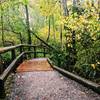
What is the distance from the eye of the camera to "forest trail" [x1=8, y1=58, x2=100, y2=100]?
554cm

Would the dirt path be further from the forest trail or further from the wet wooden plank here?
the wet wooden plank

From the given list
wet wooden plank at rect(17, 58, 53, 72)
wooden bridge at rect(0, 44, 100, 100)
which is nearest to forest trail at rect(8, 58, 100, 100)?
wooden bridge at rect(0, 44, 100, 100)

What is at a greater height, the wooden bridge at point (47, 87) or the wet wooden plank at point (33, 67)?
the wooden bridge at point (47, 87)

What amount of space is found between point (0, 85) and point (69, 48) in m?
6.29

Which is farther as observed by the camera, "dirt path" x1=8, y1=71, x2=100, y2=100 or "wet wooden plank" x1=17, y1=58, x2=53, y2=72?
"wet wooden plank" x1=17, y1=58, x2=53, y2=72

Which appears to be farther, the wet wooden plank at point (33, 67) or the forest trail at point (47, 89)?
the wet wooden plank at point (33, 67)

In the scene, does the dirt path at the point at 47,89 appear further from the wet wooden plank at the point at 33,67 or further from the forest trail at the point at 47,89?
the wet wooden plank at the point at 33,67

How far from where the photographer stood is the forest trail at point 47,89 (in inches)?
218

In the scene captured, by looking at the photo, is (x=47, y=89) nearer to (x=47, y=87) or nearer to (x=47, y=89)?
(x=47, y=89)

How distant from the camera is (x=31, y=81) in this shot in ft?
Answer: 23.1

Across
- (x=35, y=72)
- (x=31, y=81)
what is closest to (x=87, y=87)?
(x=31, y=81)

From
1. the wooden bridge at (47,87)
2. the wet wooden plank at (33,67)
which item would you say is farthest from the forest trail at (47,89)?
the wet wooden plank at (33,67)

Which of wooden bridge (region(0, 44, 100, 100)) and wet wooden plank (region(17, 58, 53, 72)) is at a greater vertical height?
wooden bridge (region(0, 44, 100, 100))

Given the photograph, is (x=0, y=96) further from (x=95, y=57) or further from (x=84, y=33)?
(x=84, y=33)
